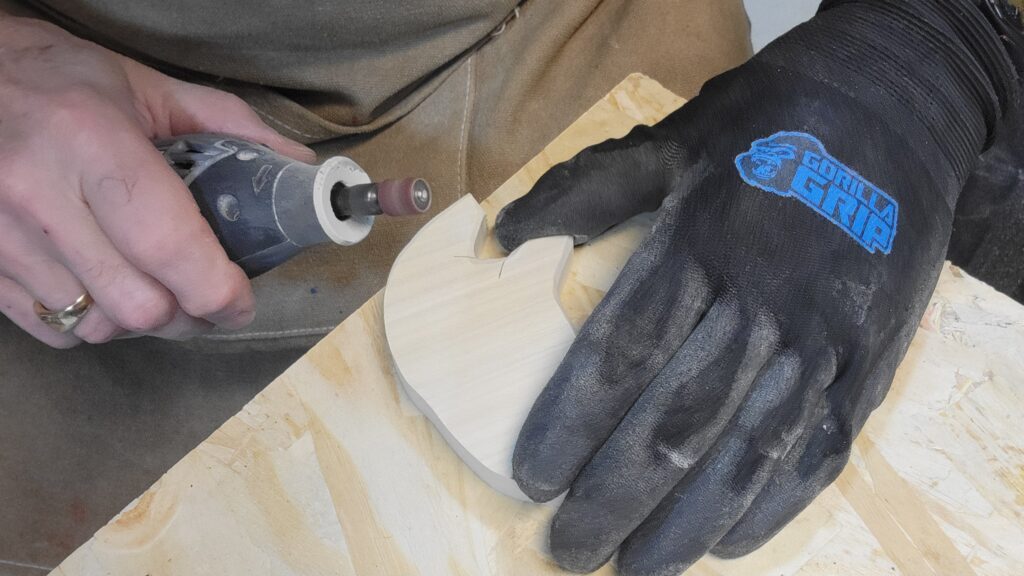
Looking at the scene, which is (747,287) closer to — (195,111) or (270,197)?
(270,197)

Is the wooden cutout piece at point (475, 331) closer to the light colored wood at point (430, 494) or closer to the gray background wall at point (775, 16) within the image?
the light colored wood at point (430, 494)

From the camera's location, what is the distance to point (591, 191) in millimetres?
788

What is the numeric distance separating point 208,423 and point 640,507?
2.57ft

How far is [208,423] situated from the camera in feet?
3.96

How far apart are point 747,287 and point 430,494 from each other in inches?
14.5

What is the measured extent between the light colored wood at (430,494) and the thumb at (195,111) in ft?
0.78

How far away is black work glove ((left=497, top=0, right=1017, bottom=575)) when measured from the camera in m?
0.69

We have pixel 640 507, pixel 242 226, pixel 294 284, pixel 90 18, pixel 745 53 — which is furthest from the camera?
pixel 745 53

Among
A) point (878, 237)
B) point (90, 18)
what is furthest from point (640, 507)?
point (90, 18)

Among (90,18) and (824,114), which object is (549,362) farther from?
(90,18)

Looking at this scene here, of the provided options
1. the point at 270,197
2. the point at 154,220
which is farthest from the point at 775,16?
the point at 154,220

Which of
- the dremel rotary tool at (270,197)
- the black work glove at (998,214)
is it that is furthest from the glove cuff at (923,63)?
the dremel rotary tool at (270,197)

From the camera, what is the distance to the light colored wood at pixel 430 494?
751 mm

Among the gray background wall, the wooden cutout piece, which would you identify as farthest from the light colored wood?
the gray background wall
